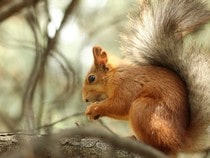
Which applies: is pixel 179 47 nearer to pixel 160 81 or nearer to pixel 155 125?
pixel 160 81

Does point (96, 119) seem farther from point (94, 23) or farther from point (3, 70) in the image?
point (94, 23)

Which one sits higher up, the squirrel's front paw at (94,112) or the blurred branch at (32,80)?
the blurred branch at (32,80)

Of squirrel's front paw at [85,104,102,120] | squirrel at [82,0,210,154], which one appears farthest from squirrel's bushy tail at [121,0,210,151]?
squirrel's front paw at [85,104,102,120]

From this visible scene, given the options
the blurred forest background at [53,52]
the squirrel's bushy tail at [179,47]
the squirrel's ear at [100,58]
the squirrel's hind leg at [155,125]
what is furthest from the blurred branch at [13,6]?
the squirrel's hind leg at [155,125]

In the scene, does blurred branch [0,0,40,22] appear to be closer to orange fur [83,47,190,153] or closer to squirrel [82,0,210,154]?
squirrel [82,0,210,154]

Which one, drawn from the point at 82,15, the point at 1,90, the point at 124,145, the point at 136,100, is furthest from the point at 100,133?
the point at 82,15

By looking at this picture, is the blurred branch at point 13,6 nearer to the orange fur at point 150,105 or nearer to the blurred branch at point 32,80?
the blurred branch at point 32,80

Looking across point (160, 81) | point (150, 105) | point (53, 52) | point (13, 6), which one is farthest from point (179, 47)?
point (13, 6)
